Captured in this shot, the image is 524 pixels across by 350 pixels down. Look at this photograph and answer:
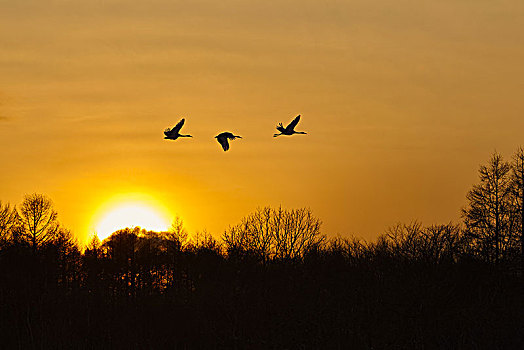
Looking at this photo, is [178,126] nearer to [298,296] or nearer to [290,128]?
[290,128]

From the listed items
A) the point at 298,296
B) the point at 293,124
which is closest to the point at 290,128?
the point at 293,124

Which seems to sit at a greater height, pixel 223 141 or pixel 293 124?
pixel 293 124

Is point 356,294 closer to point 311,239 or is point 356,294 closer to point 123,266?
point 311,239

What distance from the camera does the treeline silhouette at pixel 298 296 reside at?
46.0 m

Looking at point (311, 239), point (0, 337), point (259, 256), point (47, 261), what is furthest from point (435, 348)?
point (311, 239)

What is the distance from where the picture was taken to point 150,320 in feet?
181

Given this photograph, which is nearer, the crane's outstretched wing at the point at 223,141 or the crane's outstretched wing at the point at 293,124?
the crane's outstretched wing at the point at 223,141

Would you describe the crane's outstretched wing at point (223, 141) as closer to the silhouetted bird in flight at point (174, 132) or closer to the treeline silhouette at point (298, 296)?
the silhouetted bird in flight at point (174, 132)

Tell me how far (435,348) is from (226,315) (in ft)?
44.2

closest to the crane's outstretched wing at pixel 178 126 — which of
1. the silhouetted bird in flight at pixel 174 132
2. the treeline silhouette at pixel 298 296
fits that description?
the silhouetted bird in flight at pixel 174 132

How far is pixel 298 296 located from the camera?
54.7 meters

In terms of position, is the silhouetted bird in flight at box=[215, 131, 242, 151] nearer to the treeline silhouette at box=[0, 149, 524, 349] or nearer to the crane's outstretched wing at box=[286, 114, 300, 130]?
the crane's outstretched wing at box=[286, 114, 300, 130]

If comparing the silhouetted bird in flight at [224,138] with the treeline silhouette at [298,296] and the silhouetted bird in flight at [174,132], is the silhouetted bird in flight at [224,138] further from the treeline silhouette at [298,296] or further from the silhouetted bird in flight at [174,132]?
the treeline silhouette at [298,296]

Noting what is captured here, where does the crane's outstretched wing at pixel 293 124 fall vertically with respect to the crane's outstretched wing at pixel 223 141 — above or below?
above
